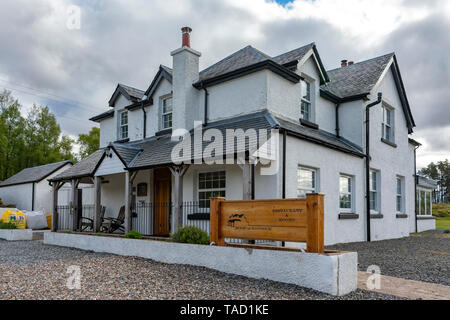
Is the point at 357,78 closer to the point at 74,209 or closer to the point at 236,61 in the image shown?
the point at 236,61

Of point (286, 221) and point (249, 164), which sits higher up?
point (249, 164)

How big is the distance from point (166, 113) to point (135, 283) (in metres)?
9.17

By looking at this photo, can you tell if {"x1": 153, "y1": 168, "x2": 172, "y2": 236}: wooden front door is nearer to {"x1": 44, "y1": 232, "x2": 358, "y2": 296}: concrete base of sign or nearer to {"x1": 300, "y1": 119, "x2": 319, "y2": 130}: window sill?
{"x1": 44, "y1": 232, "x2": 358, "y2": 296}: concrete base of sign

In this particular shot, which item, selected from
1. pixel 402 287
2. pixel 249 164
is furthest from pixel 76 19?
pixel 402 287

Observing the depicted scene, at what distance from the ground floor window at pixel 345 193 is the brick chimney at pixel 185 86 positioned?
5739 millimetres

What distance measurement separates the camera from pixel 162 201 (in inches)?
549

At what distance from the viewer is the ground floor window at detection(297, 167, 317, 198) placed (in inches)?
449

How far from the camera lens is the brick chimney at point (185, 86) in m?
13.1

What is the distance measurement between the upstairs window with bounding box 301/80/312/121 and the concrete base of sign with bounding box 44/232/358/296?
726 centimetres

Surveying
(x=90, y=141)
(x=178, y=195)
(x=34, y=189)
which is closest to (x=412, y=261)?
(x=178, y=195)

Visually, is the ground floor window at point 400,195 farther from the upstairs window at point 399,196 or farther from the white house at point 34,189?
the white house at point 34,189

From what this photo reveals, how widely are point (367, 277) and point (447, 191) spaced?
94127 millimetres

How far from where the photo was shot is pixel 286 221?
21.9 ft

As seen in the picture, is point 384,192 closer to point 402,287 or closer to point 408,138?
point 408,138
